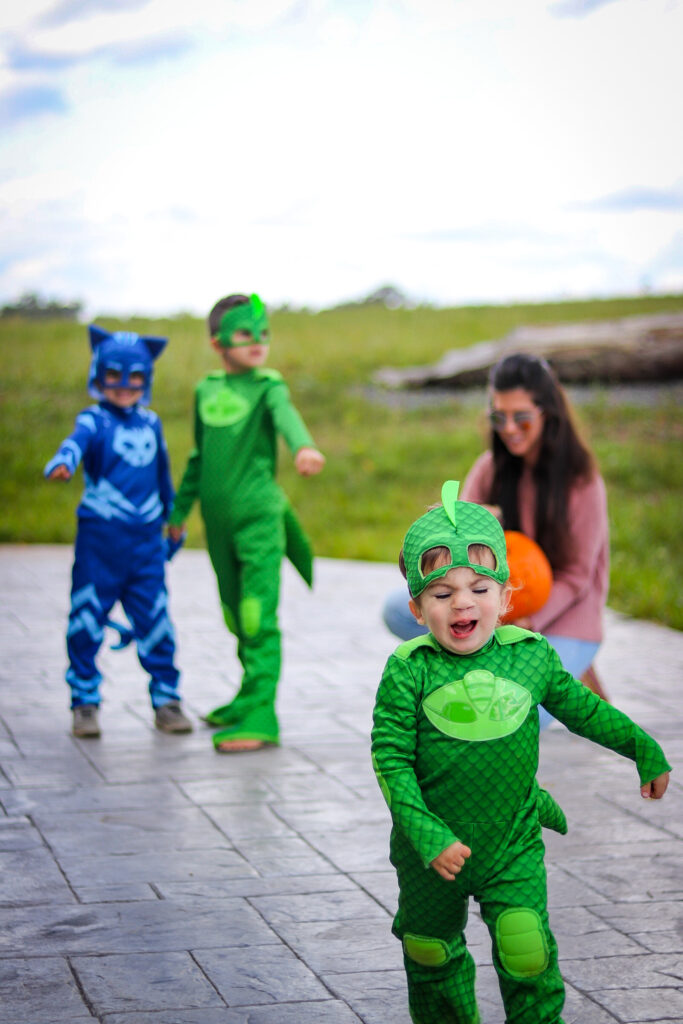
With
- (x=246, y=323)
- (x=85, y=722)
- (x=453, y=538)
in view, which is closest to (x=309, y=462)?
(x=246, y=323)

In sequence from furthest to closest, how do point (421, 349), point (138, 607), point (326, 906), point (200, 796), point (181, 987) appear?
1. point (421, 349)
2. point (138, 607)
3. point (200, 796)
4. point (326, 906)
5. point (181, 987)

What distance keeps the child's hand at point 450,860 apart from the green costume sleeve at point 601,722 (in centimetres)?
45

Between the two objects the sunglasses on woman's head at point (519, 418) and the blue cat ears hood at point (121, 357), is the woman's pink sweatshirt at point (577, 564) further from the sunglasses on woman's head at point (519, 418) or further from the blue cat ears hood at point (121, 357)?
the blue cat ears hood at point (121, 357)

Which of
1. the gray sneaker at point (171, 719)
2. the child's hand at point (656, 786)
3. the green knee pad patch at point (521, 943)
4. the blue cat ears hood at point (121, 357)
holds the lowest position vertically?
the gray sneaker at point (171, 719)

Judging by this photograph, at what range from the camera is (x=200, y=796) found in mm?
4852

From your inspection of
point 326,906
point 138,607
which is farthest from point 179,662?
point 326,906

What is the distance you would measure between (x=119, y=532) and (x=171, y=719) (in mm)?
855

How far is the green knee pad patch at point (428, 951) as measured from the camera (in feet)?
9.23

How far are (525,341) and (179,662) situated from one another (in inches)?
433

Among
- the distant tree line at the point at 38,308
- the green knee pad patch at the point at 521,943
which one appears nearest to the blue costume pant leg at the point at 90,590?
the green knee pad patch at the point at 521,943

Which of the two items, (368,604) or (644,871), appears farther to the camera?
(368,604)

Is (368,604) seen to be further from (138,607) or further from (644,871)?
(644,871)

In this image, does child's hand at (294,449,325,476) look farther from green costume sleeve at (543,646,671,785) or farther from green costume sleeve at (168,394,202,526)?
green costume sleeve at (543,646,671,785)

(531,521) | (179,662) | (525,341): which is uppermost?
(525,341)
